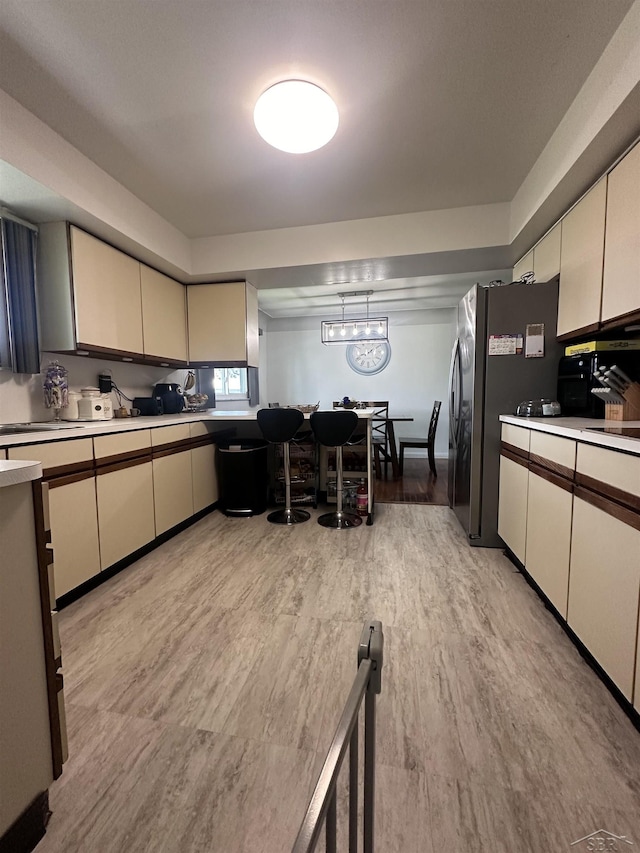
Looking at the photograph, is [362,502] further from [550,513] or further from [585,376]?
[585,376]

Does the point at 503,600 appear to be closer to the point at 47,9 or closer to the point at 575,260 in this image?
the point at 575,260

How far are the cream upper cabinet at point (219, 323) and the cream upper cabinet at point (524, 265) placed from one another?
2.45m

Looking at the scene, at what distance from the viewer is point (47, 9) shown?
1.35m

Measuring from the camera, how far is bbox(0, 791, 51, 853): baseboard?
2.70 feet

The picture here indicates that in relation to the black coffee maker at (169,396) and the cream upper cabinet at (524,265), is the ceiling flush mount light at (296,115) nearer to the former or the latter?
the cream upper cabinet at (524,265)

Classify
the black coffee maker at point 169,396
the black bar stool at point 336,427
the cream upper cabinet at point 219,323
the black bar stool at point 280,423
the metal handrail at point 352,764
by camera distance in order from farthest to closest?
the cream upper cabinet at point 219,323, the black coffee maker at point 169,396, the black bar stool at point 280,423, the black bar stool at point 336,427, the metal handrail at point 352,764

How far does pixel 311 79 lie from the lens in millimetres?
1674

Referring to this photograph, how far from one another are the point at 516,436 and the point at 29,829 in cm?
244

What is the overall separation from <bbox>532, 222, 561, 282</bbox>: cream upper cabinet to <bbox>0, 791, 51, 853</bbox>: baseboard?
3.25m

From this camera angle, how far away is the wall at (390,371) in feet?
19.4

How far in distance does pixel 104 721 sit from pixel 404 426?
5.42m

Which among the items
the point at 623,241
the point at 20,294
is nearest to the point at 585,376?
the point at 623,241

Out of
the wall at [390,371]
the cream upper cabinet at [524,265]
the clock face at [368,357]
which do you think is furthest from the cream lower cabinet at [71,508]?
the clock face at [368,357]

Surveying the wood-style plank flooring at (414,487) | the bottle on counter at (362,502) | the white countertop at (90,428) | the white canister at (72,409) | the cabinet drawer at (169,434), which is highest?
the white canister at (72,409)
